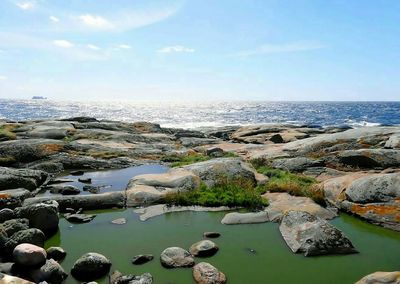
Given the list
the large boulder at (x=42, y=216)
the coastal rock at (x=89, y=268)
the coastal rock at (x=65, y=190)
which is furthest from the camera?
the coastal rock at (x=65, y=190)

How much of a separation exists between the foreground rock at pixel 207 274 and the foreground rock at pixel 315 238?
9.54 ft

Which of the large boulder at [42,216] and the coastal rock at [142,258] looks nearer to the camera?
the coastal rock at [142,258]

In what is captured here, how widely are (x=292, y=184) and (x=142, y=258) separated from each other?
31.5 ft

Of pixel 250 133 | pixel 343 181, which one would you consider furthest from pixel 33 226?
pixel 250 133

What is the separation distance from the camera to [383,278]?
8.62 meters

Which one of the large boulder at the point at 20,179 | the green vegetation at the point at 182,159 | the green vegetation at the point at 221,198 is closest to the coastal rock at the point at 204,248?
the green vegetation at the point at 221,198

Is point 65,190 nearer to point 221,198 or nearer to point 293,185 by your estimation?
point 221,198

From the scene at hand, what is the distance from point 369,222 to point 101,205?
10825 mm

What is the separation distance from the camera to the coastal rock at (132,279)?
30.4 feet

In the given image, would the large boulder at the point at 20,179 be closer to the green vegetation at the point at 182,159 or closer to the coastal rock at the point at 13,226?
the coastal rock at the point at 13,226

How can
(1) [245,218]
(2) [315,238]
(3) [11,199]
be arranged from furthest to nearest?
1. (3) [11,199]
2. (1) [245,218]
3. (2) [315,238]

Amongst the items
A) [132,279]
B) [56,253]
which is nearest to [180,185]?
[56,253]

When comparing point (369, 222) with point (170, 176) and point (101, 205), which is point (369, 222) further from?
point (101, 205)

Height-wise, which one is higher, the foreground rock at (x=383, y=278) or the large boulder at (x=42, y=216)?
Answer: the foreground rock at (x=383, y=278)
